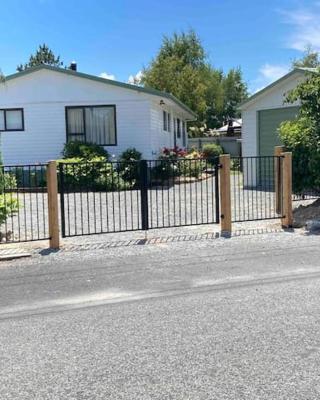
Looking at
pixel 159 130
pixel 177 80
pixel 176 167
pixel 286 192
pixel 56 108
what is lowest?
pixel 286 192

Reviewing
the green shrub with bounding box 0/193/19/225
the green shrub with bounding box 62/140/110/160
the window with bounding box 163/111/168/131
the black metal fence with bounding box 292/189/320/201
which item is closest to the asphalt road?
the green shrub with bounding box 0/193/19/225

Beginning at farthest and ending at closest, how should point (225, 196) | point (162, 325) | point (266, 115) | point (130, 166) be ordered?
point (266, 115), point (130, 166), point (225, 196), point (162, 325)

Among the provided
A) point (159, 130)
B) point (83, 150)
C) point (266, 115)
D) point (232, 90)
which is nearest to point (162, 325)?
point (266, 115)

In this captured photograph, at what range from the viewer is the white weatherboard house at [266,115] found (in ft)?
57.1

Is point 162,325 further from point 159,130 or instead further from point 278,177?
point 159,130

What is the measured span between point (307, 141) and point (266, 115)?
7.03 meters

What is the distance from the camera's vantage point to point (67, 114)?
21688 mm

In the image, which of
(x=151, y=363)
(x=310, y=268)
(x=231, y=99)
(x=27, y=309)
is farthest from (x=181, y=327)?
(x=231, y=99)

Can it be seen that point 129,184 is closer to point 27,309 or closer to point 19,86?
point 19,86

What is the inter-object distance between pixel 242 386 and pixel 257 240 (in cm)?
546

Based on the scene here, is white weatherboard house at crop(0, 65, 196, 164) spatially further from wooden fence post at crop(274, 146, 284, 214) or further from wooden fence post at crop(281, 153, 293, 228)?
wooden fence post at crop(281, 153, 293, 228)

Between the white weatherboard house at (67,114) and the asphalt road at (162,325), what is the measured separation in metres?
13.7

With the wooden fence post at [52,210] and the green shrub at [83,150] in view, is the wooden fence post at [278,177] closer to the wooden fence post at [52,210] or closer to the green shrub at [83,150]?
the wooden fence post at [52,210]

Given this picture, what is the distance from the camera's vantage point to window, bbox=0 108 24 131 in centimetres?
2188
